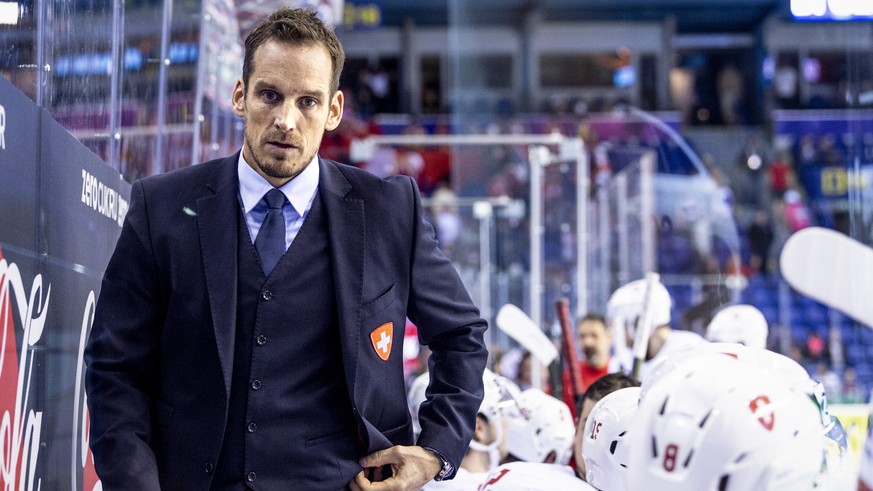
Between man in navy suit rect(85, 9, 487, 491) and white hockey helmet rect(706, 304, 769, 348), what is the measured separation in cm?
348

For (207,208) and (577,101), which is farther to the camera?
(577,101)

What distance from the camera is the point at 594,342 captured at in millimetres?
6617

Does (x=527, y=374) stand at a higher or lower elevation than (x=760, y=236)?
lower

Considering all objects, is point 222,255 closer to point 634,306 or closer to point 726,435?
point 726,435

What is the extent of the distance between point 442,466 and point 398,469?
8cm

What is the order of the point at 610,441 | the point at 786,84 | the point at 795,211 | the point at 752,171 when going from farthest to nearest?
the point at 786,84, the point at 752,171, the point at 795,211, the point at 610,441

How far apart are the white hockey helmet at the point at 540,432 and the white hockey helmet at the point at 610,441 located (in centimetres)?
182

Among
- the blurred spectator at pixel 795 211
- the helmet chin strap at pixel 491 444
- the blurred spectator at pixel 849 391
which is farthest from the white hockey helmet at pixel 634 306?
the blurred spectator at pixel 795 211

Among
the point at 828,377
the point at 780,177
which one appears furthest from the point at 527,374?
the point at 780,177

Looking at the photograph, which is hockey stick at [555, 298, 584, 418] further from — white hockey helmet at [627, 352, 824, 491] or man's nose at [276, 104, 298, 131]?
white hockey helmet at [627, 352, 824, 491]

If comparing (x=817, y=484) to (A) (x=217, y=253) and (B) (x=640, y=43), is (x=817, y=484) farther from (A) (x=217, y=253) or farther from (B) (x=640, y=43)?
(B) (x=640, y=43)

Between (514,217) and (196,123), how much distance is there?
484 cm

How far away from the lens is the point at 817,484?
162 centimetres

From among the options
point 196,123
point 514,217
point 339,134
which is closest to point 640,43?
point 339,134
